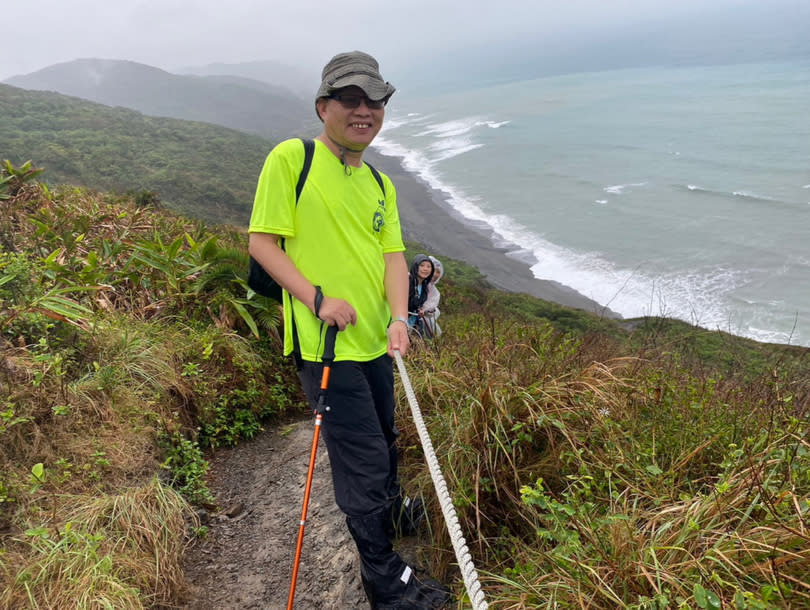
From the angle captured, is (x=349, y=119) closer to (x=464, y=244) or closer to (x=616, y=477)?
(x=616, y=477)

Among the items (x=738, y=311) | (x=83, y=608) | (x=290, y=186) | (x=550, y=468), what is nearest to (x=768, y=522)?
(x=550, y=468)

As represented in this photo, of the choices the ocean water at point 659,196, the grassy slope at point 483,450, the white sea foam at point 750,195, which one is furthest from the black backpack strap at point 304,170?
the white sea foam at point 750,195

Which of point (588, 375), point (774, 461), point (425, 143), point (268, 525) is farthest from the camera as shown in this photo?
point (425, 143)

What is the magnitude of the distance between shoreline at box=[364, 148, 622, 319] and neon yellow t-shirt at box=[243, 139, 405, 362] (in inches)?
710

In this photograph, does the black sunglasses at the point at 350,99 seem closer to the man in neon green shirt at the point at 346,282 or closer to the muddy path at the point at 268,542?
the man in neon green shirt at the point at 346,282

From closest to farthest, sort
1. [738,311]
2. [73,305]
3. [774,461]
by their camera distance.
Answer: [774,461] < [73,305] < [738,311]

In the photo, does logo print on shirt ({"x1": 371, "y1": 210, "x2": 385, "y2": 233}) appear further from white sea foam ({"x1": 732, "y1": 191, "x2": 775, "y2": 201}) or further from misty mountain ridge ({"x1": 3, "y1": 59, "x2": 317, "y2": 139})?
misty mountain ridge ({"x1": 3, "y1": 59, "x2": 317, "y2": 139})

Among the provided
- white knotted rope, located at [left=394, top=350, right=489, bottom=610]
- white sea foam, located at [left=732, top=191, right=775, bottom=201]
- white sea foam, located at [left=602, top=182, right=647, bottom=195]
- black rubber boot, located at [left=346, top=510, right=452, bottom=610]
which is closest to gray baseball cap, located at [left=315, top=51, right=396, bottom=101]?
white knotted rope, located at [left=394, top=350, right=489, bottom=610]

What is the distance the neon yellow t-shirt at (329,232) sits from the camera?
2.11 m

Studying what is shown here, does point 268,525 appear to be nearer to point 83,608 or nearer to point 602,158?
point 83,608

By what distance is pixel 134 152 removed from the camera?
2090 inches

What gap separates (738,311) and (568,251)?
34.8 feet

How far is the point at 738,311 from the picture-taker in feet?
71.3

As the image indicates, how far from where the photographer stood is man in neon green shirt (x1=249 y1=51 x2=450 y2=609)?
2.14 meters
